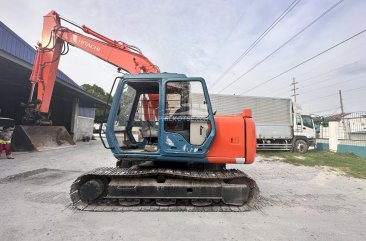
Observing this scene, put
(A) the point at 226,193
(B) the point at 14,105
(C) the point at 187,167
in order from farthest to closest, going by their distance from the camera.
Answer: (B) the point at 14,105 → (C) the point at 187,167 → (A) the point at 226,193

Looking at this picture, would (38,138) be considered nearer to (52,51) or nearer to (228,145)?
(52,51)

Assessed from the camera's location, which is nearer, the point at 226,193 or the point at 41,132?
the point at 226,193

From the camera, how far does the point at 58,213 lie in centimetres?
415

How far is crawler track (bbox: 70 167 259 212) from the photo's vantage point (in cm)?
446

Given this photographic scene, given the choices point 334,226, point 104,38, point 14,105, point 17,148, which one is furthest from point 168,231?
point 14,105

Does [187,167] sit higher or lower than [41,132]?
lower

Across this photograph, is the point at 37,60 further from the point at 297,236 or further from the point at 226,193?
the point at 297,236

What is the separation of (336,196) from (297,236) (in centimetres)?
303

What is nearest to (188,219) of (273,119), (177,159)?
(177,159)

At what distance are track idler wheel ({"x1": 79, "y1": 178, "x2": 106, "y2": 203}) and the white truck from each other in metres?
11.6

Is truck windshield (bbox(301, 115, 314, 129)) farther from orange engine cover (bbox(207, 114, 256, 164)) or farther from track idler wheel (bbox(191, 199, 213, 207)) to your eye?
track idler wheel (bbox(191, 199, 213, 207))

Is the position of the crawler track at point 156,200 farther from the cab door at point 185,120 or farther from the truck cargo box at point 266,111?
the truck cargo box at point 266,111

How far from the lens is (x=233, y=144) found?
15.4 feet

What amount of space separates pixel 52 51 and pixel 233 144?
277 inches
